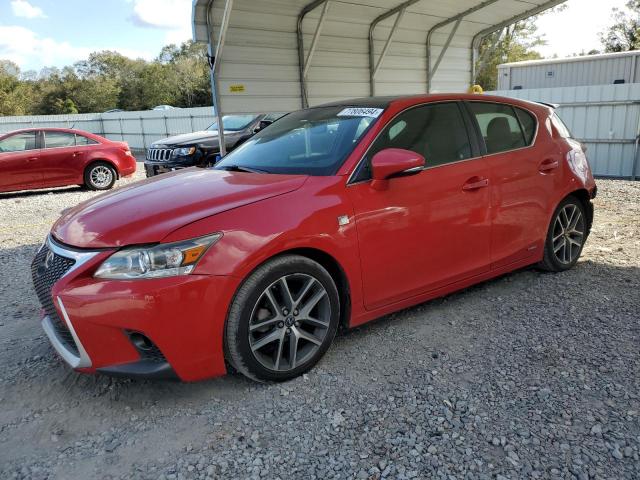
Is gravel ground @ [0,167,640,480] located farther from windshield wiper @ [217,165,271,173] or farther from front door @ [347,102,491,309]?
windshield wiper @ [217,165,271,173]

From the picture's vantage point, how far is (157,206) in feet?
9.46

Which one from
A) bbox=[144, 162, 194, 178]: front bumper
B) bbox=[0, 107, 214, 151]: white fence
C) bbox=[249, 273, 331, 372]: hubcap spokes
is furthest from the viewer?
bbox=[0, 107, 214, 151]: white fence

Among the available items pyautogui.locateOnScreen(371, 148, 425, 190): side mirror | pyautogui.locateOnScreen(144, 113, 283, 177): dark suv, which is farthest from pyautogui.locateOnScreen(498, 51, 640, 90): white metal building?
pyautogui.locateOnScreen(371, 148, 425, 190): side mirror

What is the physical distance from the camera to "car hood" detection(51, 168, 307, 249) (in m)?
2.67

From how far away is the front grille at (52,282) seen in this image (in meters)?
2.72

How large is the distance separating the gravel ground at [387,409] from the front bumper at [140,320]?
13.2 inches

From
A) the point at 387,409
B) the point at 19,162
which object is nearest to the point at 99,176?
the point at 19,162

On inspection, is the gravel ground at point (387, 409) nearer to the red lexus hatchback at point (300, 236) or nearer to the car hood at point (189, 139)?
the red lexus hatchback at point (300, 236)

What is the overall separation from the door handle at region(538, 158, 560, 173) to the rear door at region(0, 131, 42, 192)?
34.2ft

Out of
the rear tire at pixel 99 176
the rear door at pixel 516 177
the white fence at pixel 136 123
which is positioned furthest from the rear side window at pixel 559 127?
the white fence at pixel 136 123

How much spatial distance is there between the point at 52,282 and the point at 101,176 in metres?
9.99

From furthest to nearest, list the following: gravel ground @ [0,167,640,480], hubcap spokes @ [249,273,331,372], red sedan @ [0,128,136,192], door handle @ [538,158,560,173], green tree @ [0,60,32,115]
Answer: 1. green tree @ [0,60,32,115]
2. red sedan @ [0,128,136,192]
3. door handle @ [538,158,560,173]
4. hubcap spokes @ [249,273,331,372]
5. gravel ground @ [0,167,640,480]

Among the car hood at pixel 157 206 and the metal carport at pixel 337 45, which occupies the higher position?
the metal carport at pixel 337 45

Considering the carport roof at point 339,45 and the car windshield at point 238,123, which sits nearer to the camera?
the carport roof at point 339,45
